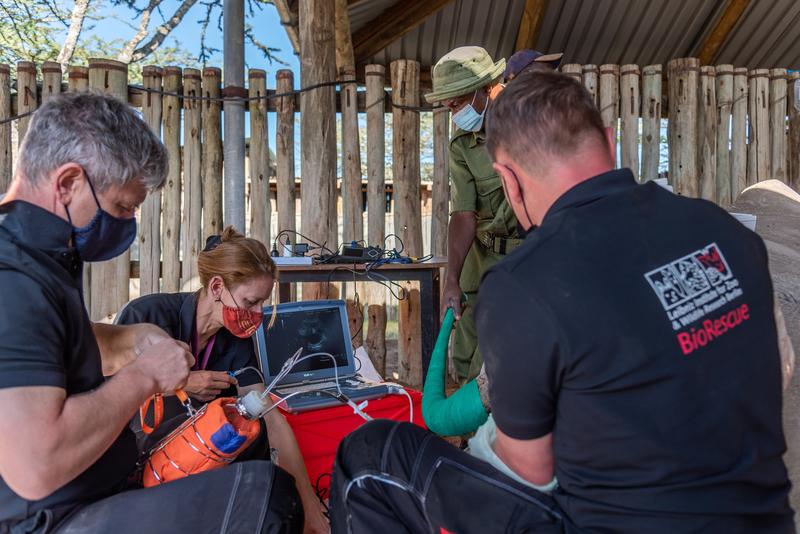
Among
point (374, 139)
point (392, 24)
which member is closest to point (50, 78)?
point (374, 139)

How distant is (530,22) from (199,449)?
5.93m

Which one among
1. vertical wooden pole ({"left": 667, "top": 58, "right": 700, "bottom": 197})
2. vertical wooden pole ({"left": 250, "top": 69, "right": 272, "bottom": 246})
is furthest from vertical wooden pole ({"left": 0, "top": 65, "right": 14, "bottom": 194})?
vertical wooden pole ({"left": 667, "top": 58, "right": 700, "bottom": 197})

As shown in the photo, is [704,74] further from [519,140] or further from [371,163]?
[519,140]

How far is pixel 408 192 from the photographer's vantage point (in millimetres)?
5250

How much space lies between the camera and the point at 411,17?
6371 millimetres

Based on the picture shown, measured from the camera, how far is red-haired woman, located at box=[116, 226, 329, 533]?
8.34 ft

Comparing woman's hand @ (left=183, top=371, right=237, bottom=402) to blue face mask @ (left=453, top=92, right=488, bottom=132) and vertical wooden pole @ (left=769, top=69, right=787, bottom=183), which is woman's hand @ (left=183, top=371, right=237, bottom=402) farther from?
vertical wooden pole @ (left=769, top=69, right=787, bottom=183)

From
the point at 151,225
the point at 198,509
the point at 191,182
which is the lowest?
the point at 198,509

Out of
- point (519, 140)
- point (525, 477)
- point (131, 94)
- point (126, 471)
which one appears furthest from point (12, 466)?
point (131, 94)

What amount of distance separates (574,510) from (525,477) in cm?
14

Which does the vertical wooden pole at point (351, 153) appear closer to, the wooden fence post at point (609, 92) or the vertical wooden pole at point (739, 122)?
the wooden fence post at point (609, 92)

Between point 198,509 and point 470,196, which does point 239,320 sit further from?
point 470,196

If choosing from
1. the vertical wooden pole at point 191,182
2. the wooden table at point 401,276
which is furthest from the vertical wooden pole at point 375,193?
the vertical wooden pole at point 191,182

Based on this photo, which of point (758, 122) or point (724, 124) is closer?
point (724, 124)
